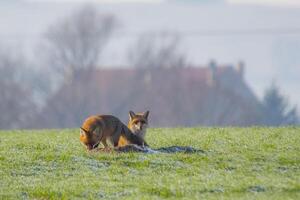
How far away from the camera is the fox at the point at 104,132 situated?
21.2 metres

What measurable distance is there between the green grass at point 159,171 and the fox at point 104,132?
0.98 feet

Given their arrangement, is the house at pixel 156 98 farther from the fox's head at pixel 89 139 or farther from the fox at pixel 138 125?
the fox's head at pixel 89 139

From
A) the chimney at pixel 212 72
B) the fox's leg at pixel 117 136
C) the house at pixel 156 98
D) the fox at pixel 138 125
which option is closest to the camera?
the fox's leg at pixel 117 136

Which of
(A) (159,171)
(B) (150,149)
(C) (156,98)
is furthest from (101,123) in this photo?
(C) (156,98)

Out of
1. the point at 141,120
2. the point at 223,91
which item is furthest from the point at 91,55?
the point at 141,120

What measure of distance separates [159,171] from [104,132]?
→ 2.36 meters

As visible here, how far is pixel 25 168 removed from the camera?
777 inches

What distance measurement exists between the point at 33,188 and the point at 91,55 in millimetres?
108989

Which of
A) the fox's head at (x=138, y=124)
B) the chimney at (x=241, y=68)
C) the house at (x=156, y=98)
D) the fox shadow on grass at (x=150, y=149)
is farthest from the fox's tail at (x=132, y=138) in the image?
the chimney at (x=241, y=68)

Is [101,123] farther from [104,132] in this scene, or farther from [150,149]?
[150,149]

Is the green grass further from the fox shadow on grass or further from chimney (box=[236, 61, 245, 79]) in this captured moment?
chimney (box=[236, 61, 245, 79])

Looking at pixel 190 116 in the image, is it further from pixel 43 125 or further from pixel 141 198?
pixel 141 198

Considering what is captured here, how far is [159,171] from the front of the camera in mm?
19297

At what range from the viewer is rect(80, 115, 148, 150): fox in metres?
21.2
